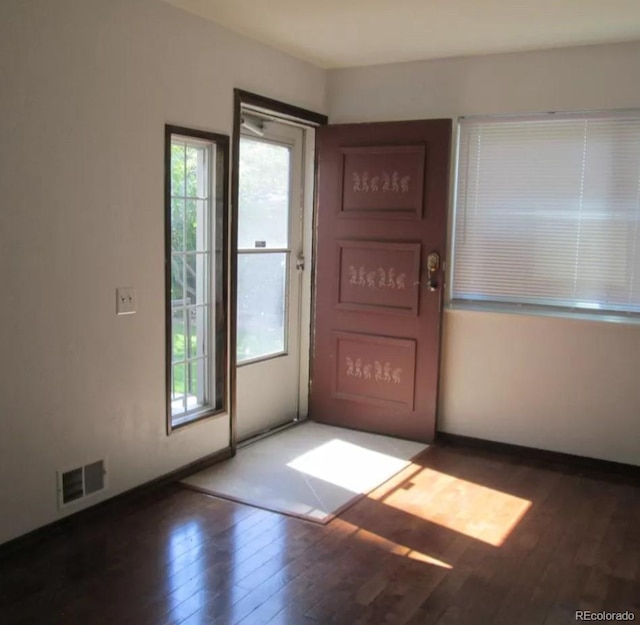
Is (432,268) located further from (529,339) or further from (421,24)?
(421,24)

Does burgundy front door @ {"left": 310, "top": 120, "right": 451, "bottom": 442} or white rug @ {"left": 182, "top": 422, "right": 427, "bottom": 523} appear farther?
burgundy front door @ {"left": 310, "top": 120, "right": 451, "bottom": 442}

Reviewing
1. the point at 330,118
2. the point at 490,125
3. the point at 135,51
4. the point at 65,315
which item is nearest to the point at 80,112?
the point at 135,51

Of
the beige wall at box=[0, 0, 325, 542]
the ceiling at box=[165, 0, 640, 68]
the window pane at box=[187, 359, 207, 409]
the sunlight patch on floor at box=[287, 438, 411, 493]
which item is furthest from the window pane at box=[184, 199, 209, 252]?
the sunlight patch on floor at box=[287, 438, 411, 493]

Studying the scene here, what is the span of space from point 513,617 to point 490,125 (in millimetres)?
2790

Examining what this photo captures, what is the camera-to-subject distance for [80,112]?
2.92 m

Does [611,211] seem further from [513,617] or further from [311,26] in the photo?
[513,617]

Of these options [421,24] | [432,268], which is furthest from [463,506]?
[421,24]

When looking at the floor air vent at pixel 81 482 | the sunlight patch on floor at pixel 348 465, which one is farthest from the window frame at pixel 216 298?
the sunlight patch on floor at pixel 348 465

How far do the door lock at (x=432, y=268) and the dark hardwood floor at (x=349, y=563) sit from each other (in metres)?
1.24

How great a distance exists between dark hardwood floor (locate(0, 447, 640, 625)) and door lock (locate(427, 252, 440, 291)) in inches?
48.7

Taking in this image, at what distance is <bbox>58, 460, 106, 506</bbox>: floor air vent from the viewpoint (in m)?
3.01

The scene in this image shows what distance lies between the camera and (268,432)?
4500 millimetres

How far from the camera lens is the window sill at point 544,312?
3.93 metres

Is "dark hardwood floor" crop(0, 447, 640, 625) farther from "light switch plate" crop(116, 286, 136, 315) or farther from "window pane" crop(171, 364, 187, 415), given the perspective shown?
"light switch plate" crop(116, 286, 136, 315)
